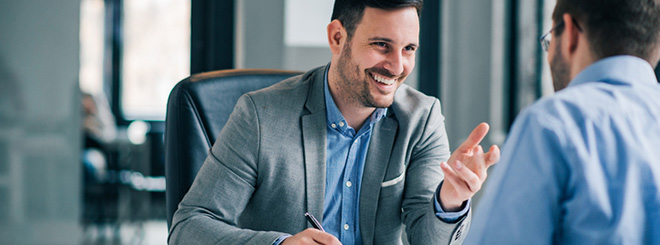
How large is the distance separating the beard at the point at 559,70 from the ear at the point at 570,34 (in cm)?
2

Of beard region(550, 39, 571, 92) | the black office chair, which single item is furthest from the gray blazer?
beard region(550, 39, 571, 92)

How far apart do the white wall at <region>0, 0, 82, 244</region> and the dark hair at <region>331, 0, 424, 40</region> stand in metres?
1.55

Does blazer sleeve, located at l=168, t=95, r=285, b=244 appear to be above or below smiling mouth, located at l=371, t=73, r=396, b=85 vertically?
below

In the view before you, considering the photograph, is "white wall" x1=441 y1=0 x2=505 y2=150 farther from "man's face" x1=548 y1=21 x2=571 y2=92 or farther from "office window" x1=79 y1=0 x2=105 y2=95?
"office window" x1=79 y1=0 x2=105 y2=95

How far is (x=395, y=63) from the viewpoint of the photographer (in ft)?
4.33

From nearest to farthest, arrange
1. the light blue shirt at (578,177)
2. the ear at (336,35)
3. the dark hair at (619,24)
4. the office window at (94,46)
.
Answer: the light blue shirt at (578,177), the dark hair at (619,24), the ear at (336,35), the office window at (94,46)

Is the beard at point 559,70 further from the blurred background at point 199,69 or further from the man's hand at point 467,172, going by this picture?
the blurred background at point 199,69

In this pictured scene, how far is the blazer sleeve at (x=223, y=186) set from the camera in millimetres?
1180

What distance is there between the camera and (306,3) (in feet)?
9.17

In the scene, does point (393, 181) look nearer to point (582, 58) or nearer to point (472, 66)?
point (582, 58)

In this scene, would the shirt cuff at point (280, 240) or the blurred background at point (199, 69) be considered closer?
the shirt cuff at point (280, 240)

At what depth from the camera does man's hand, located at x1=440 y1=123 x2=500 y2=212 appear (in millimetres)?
1052

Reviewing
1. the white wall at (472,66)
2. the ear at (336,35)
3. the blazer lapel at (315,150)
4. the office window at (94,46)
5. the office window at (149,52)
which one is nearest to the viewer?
the blazer lapel at (315,150)

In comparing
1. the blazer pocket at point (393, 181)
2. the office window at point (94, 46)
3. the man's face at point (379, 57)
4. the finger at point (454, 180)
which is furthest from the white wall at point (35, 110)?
the office window at point (94, 46)
